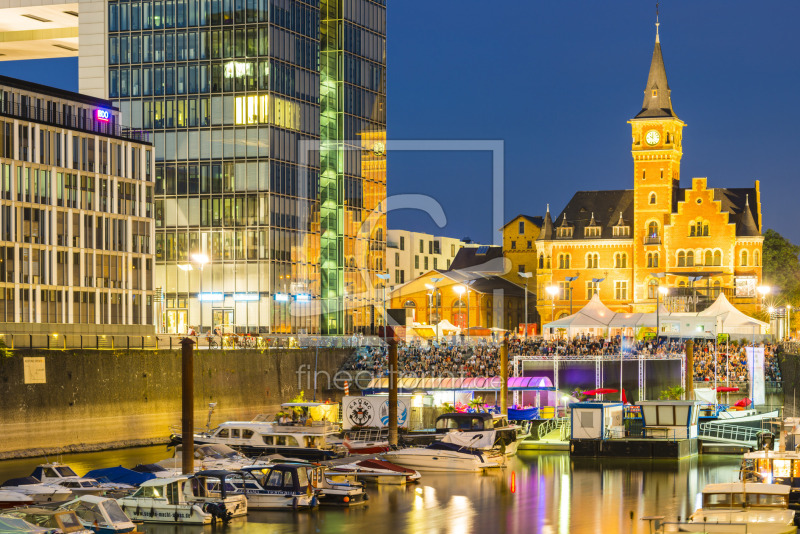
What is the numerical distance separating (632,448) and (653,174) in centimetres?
9186

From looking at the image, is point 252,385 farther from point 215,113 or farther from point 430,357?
point 215,113

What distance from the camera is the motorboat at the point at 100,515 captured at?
35750 millimetres

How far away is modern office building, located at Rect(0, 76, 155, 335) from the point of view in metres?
78.4

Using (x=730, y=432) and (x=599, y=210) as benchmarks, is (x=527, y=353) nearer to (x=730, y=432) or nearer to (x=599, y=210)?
(x=730, y=432)

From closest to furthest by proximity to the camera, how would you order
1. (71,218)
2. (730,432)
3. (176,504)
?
(176,504) → (730,432) → (71,218)

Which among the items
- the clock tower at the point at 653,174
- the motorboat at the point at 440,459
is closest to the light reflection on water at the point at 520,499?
the motorboat at the point at 440,459

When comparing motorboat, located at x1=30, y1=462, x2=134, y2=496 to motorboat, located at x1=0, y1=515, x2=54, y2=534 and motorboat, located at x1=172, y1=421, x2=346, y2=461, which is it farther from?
motorboat, located at x1=172, y1=421, x2=346, y2=461

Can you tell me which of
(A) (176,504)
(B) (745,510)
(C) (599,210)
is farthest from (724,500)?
(C) (599,210)

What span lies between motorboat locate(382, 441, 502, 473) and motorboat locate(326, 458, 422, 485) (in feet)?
10.4

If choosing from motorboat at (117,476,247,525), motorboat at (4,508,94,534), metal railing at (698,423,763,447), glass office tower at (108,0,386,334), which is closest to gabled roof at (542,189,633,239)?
glass office tower at (108,0,386,334)

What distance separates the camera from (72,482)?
1678 inches

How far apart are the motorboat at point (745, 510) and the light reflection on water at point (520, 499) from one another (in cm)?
314

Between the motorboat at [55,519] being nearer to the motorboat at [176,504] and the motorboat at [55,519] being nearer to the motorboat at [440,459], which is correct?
the motorboat at [176,504]

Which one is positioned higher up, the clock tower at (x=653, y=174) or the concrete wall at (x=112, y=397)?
the clock tower at (x=653, y=174)
